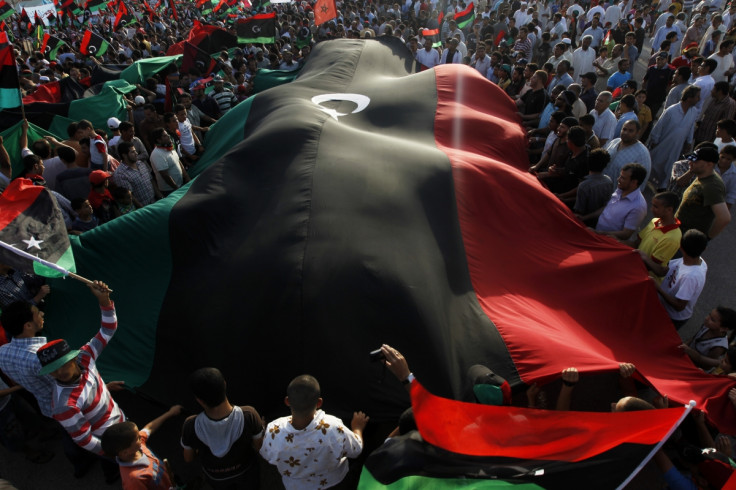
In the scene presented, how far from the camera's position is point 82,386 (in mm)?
2701

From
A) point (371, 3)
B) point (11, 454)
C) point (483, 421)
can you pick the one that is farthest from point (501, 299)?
point (371, 3)

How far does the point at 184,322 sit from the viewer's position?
3438 mm

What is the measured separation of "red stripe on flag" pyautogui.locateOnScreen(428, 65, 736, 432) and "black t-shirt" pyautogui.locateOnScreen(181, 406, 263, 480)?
1724 millimetres

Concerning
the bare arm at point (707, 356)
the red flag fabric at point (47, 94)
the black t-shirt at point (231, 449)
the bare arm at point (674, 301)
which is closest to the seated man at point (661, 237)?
the bare arm at point (674, 301)

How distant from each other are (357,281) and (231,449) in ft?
4.23

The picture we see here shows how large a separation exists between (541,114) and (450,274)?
183 inches

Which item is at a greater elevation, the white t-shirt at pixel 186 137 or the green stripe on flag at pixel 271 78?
the green stripe on flag at pixel 271 78

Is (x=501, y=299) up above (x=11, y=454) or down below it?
above

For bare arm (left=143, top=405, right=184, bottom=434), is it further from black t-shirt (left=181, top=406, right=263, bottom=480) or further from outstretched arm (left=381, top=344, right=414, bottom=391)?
outstretched arm (left=381, top=344, right=414, bottom=391)

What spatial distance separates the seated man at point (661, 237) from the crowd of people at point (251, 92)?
1cm

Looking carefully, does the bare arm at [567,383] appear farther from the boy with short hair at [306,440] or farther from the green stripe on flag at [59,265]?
the green stripe on flag at [59,265]

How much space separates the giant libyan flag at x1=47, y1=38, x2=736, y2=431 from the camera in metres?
3.07

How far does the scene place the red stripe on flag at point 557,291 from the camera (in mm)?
3039

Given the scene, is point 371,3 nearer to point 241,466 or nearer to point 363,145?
point 363,145
